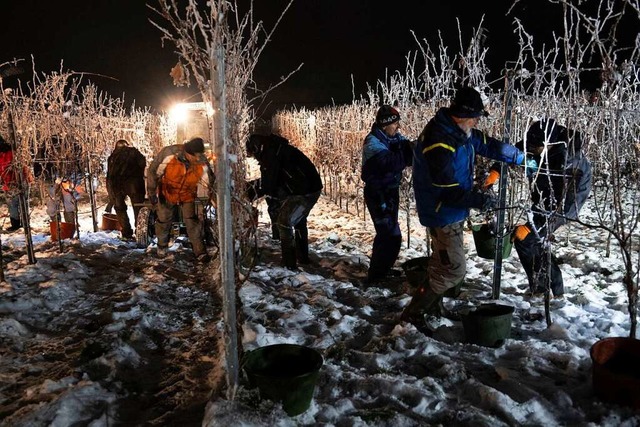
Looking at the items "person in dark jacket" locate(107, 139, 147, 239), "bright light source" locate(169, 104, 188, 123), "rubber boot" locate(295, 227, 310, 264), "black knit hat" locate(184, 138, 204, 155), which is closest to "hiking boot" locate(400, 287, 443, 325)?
"rubber boot" locate(295, 227, 310, 264)

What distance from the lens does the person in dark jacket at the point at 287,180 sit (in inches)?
226

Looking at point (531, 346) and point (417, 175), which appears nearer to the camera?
point (531, 346)

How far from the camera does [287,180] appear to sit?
580 cm

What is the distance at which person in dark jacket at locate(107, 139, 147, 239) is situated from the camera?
790 centimetres

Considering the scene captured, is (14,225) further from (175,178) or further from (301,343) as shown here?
(301,343)

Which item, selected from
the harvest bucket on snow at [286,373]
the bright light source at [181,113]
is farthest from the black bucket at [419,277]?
the bright light source at [181,113]

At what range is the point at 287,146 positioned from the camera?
19.2 ft

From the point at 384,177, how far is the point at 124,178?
467 cm

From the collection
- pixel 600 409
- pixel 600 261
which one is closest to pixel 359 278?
pixel 600 261

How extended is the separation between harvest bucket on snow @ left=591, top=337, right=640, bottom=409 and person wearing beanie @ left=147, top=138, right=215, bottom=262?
4.57 m

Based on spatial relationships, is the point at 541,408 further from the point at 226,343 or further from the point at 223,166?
the point at 223,166

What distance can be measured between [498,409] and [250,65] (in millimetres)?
2766

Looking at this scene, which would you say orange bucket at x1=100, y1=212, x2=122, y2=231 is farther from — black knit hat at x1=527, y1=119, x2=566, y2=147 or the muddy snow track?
black knit hat at x1=527, y1=119, x2=566, y2=147

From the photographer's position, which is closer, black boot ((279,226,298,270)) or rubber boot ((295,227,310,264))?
black boot ((279,226,298,270))
